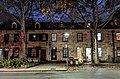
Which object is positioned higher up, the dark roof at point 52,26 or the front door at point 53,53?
the dark roof at point 52,26

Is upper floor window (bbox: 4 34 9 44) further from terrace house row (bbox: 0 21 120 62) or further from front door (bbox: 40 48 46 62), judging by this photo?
front door (bbox: 40 48 46 62)

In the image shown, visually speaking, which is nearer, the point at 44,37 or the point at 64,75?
the point at 64,75

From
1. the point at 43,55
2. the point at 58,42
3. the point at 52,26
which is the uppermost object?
the point at 52,26

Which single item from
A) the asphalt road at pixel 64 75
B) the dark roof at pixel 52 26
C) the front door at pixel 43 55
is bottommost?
the asphalt road at pixel 64 75

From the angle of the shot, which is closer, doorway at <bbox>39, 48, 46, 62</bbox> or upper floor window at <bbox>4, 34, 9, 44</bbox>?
doorway at <bbox>39, 48, 46, 62</bbox>

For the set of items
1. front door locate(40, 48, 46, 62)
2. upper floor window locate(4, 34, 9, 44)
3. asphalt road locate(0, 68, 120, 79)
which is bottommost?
asphalt road locate(0, 68, 120, 79)

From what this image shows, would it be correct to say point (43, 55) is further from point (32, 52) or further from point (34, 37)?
point (34, 37)

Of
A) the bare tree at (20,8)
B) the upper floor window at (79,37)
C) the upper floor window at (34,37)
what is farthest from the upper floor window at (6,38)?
the upper floor window at (79,37)

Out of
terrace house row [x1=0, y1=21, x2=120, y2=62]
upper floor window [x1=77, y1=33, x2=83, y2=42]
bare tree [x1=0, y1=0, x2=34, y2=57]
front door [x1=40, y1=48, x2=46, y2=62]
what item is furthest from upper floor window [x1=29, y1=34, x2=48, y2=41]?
bare tree [x1=0, y1=0, x2=34, y2=57]

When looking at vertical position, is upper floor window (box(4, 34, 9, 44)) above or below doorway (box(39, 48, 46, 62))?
above

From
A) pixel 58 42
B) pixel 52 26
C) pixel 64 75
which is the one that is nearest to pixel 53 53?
pixel 58 42

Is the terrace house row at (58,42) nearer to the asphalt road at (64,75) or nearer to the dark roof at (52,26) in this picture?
the dark roof at (52,26)

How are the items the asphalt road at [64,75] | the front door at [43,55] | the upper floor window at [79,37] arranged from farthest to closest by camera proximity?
1. the front door at [43,55]
2. the upper floor window at [79,37]
3. the asphalt road at [64,75]

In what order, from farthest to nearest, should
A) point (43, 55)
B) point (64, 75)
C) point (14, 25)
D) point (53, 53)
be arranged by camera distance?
point (14, 25) → point (43, 55) → point (53, 53) → point (64, 75)
